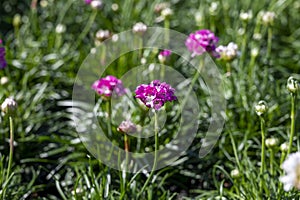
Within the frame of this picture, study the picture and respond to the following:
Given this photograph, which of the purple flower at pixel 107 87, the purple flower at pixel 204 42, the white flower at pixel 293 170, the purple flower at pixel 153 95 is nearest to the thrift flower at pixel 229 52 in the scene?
the purple flower at pixel 204 42

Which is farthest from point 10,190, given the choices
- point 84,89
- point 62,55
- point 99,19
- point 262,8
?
point 262,8

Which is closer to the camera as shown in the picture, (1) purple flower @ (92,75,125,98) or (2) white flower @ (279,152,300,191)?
(2) white flower @ (279,152,300,191)

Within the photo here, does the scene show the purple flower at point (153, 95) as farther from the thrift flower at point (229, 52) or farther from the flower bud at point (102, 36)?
the flower bud at point (102, 36)

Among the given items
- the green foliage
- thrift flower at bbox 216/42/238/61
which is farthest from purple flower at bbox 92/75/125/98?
thrift flower at bbox 216/42/238/61

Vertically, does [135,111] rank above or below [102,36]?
below

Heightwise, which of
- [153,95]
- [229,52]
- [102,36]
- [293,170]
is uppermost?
[102,36]

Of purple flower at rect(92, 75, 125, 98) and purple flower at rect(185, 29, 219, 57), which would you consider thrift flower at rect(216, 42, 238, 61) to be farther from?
purple flower at rect(92, 75, 125, 98)

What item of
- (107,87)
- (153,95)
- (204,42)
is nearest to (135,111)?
(107,87)

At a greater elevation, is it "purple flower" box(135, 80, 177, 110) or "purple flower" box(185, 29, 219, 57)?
"purple flower" box(185, 29, 219, 57)

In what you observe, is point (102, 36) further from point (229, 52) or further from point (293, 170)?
point (293, 170)

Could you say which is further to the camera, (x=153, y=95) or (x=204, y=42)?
(x=204, y=42)

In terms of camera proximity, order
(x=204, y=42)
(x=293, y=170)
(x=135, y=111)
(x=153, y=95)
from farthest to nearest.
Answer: (x=135, y=111) → (x=204, y=42) → (x=153, y=95) → (x=293, y=170)
